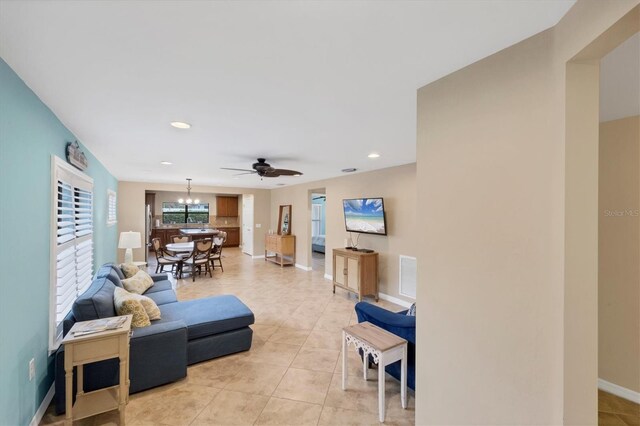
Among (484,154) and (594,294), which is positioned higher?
(484,154)

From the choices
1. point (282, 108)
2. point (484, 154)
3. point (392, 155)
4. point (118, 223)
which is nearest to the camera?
point (484, 154)

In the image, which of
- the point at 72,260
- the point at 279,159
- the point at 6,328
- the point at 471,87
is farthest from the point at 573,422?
the point at 72,260

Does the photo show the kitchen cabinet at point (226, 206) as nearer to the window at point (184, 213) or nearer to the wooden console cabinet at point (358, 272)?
the window at point (184, 213)

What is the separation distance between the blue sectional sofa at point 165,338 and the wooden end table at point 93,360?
0.16 metres

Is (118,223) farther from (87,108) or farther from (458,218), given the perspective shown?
(458,218)

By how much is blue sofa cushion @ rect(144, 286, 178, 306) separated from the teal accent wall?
1236mm

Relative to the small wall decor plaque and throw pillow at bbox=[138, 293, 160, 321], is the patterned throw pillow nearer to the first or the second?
throw pillow at bbox=[138, 293, 160, 321]

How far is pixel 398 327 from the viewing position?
229 centimetres

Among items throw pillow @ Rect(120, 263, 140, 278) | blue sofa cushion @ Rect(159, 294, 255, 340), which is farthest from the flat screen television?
throw pillow @ Rect(120, 263, 140, 278)

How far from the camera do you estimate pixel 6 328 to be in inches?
59.5

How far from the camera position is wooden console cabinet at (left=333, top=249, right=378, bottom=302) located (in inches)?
182

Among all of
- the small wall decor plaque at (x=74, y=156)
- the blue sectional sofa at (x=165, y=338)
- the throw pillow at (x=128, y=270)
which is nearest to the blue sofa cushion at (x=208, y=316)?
the blue sectional sofa at (x=165, y=338)

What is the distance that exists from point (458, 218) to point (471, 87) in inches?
28.2

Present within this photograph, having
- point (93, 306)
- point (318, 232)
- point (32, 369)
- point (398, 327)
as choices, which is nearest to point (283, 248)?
point (318, 232)
